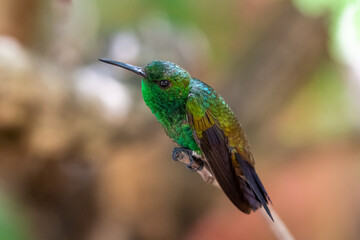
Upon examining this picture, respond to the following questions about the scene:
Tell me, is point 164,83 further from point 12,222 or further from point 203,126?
point 12,222

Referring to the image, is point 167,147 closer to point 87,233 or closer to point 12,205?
point 87,233

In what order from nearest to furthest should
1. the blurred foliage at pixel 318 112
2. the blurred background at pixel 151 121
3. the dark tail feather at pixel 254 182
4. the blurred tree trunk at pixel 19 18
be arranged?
the dark tail feather at pixel 254 182 < the blurred background at pixel 151 121 < the blurred tree trunk at pixel 19 18 < the blurred foliage at pixel 318 112

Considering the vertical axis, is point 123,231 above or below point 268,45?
below

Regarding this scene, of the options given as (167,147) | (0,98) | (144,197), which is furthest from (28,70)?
(144,197)

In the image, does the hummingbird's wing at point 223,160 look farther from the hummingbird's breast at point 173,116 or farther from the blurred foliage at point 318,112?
the blurred foliage at point 318,112

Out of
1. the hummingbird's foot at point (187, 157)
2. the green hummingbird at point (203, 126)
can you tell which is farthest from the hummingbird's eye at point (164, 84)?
the hummingbird's foot at point (187, 157)
